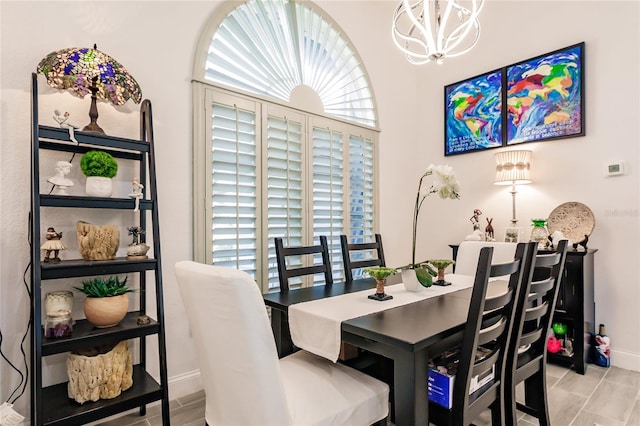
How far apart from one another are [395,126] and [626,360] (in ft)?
9.32

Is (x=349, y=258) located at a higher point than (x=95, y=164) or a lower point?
lower

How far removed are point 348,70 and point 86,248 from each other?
8.97 ft

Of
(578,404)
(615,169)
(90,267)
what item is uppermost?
(615,169)

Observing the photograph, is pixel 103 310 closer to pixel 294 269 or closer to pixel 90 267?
pixel 90 267

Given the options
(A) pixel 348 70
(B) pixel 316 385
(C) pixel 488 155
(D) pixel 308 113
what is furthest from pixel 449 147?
(B) pixel 316 385

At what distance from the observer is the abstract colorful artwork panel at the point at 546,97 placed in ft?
9.66

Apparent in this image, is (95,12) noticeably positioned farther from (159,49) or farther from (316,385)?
(316,385)

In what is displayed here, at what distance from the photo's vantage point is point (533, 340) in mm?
1656

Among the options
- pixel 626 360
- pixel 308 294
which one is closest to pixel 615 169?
pixel 626 360

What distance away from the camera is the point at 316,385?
1.40 m

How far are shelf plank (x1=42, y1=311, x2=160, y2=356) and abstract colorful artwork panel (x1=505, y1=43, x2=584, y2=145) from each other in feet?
11.0

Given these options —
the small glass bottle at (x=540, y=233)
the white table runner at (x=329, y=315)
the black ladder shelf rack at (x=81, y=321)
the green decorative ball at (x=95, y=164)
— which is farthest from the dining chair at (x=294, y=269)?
the small glass bottle at (x=540, y=233)

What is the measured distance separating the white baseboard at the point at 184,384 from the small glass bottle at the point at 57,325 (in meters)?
0.83

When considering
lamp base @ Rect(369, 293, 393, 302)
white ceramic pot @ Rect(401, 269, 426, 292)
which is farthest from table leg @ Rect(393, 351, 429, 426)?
white ceramic pot @ Rect(401, 269, 426, 292)
